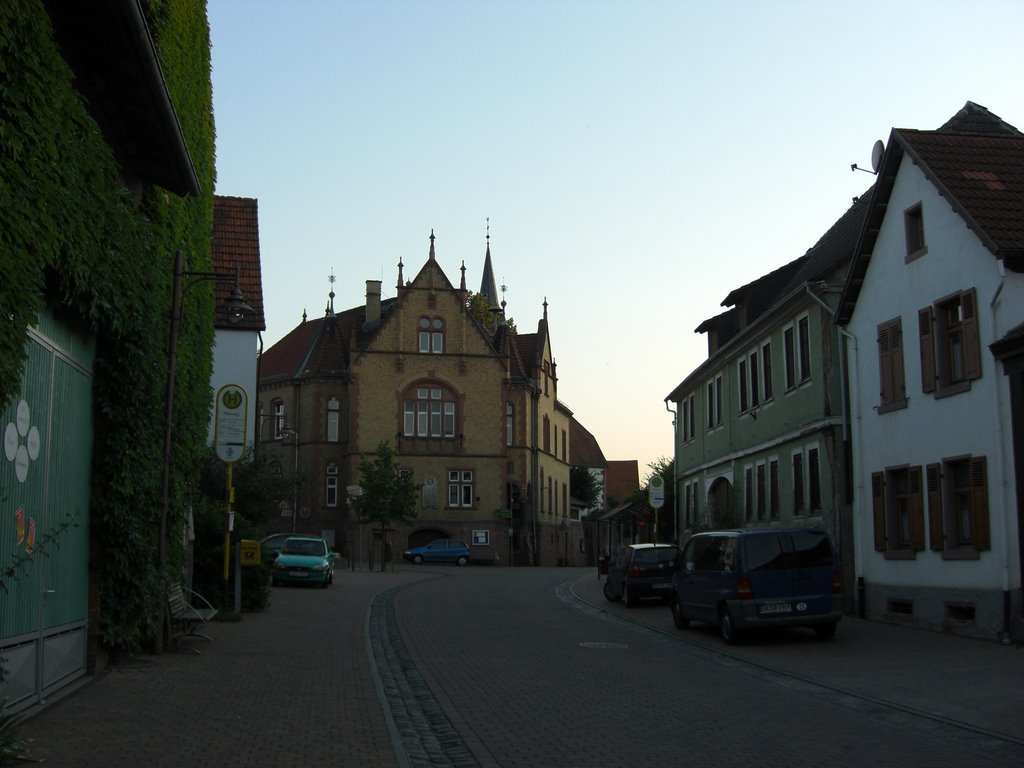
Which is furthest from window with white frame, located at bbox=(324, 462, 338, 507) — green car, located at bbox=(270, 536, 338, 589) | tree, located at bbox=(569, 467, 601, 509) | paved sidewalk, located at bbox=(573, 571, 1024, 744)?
paved sidewalk, located at bbox=(573, 571, 1024, 744)

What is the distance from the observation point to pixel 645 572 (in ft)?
90.3

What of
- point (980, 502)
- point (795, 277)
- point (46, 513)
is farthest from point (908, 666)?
point (795, 277)

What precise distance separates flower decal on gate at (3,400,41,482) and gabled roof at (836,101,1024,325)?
14324 millimetres

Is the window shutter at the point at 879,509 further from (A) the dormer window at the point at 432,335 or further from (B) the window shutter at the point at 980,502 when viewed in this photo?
(A) the dormer window at the point at 432,335

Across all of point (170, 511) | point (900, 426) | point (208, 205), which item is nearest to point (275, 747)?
point (170, 511)

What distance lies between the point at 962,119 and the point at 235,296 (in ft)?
56.4

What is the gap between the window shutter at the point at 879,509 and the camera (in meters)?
22.4

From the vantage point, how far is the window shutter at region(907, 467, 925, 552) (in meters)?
20.8

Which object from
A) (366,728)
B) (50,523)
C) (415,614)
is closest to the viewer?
(366,728)

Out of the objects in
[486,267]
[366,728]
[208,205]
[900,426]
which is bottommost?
[366,728]

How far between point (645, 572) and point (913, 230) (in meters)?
10.5

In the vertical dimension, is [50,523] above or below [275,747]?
above

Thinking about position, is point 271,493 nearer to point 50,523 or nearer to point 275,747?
point 50,523

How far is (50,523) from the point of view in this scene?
1124cm
